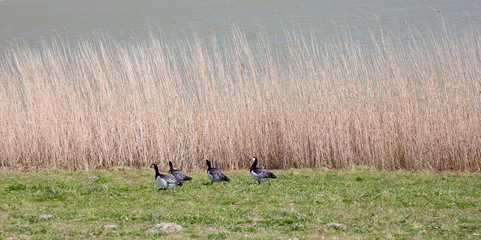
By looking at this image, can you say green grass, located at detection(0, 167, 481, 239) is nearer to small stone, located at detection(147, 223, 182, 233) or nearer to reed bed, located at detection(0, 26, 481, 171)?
small stone, located at detection(147, 223, 182, 233)

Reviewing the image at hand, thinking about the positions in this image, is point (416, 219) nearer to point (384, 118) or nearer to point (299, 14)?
point (384, 118)

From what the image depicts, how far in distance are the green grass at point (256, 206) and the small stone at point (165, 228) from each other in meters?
0.14

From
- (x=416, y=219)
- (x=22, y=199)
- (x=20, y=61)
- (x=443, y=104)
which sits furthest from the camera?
(x=20, y=61)

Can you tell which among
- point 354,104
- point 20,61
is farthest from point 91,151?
point 354,104

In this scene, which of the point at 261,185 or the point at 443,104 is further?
the point at 443,104

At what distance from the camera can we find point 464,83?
14164mm

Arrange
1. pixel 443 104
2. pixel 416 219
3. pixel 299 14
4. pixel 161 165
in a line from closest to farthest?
pixel 416 219 → pixel 443 104 → pixel 161 165 → pixel 299 14

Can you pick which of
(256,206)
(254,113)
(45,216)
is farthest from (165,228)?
(254,113)

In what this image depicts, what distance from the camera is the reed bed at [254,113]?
14266 millimetres

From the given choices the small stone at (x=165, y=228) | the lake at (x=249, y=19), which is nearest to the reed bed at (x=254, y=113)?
the small stone at (x=165, y=228)

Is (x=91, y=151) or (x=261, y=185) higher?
(x=91, y=151)

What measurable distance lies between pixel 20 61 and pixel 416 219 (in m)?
12.7

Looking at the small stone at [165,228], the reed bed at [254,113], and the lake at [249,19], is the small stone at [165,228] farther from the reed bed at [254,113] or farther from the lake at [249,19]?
the lake at [249,19]

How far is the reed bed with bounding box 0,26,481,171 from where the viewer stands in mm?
14266
